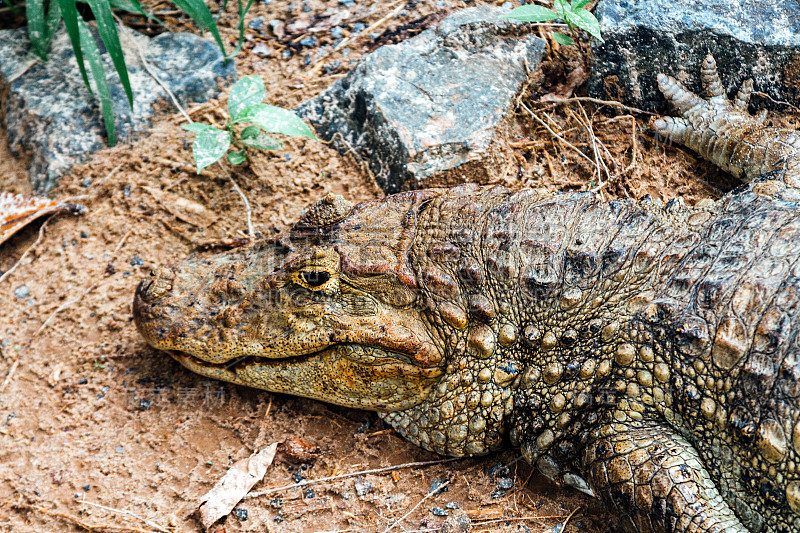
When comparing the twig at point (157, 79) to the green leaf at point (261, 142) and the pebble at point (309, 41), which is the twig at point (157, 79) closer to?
the green leaf at point (261, 142)

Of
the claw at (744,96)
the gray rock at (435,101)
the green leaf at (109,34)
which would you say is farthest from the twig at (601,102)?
the green leaf at (109,34)

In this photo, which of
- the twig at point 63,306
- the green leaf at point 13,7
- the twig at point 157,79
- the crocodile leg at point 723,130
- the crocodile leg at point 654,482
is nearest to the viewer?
the crocodile leg at point 654,482

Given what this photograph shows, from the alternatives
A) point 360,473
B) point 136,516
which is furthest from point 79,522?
point 360,473

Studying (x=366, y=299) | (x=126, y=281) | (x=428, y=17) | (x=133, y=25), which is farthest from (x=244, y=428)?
(x=133, y=25)

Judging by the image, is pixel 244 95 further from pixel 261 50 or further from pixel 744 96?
pixel 744 96

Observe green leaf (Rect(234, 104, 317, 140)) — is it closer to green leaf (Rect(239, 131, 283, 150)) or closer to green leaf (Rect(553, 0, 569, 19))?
green leaf (Rect(239, 131, 283, 150))
